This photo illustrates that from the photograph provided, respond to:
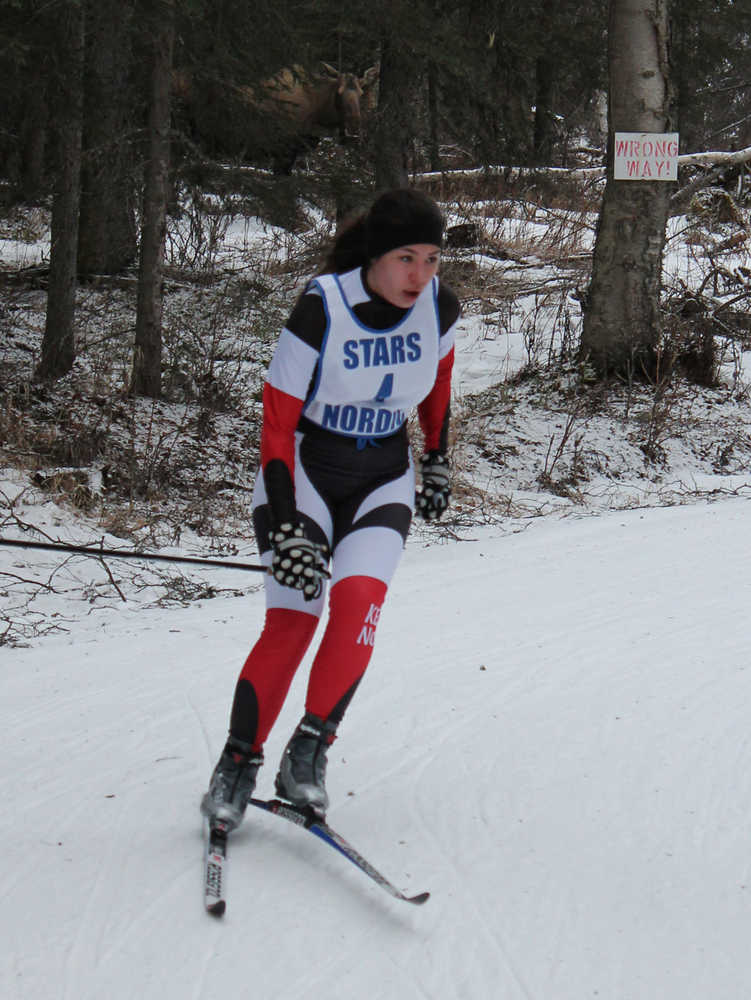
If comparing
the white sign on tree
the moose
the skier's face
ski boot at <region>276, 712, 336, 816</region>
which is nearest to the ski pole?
ski boot at <region>276, 712, 336, 816</region>

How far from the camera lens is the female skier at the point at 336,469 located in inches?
112

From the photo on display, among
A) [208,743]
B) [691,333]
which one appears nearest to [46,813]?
[208,743]

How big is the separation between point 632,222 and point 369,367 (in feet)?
22.8

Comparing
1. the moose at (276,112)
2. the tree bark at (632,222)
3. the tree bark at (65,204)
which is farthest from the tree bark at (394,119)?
the tree bark at (65,204)

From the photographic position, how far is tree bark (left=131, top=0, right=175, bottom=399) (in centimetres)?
877

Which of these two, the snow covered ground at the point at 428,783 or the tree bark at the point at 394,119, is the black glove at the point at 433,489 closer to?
the snow covered ground at the point at 428,783

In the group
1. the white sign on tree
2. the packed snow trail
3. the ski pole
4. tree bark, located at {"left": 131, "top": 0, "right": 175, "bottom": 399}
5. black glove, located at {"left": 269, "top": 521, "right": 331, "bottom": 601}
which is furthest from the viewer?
the white sign on tree

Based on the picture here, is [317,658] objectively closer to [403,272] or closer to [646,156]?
[403,272]

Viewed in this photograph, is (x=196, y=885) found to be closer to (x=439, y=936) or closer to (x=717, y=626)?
(x=439, y=936)

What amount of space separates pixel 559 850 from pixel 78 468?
578 cm

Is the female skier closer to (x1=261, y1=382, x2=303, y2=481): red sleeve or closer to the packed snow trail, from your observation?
(x1=261, y1=382, x2=303, y2=481): red sleeve

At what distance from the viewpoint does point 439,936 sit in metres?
2.54

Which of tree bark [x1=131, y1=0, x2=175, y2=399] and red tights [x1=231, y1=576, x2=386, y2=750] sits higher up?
tree bark [x1=131, y1=0, x2=175, y2=399]

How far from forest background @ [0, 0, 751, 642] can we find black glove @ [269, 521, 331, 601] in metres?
3.20
